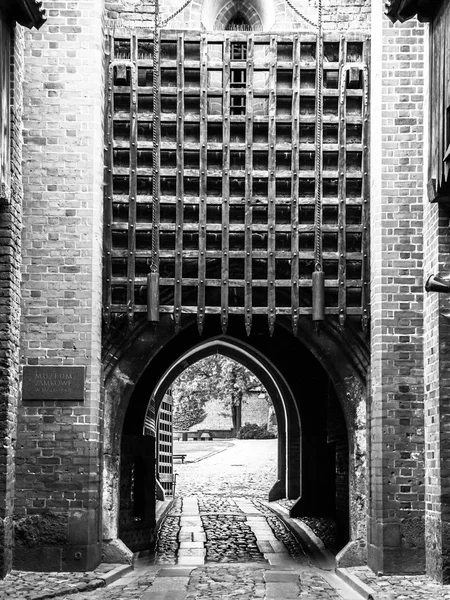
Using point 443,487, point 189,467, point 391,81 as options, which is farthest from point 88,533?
point 189,467

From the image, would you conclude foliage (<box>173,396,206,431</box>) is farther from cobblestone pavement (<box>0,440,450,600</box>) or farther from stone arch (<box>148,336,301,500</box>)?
cobblestone pavement (<box>0,440,450,600</box>)

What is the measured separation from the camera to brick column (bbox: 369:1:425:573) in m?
10.1

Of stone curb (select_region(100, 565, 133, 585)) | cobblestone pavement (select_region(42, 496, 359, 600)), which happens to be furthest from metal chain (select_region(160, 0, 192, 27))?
cobblestone pavement (select_region(42, 496, 359, 600))

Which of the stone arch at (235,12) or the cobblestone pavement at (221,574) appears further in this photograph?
the stone arch at (235,12)

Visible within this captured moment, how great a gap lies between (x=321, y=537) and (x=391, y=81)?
6.55m

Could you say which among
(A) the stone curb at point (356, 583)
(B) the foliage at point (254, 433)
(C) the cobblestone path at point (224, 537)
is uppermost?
(B) the foliage at point (254, 433)

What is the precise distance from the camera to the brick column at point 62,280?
9938 millimetres

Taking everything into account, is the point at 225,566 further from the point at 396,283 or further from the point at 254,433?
the point at 254,433

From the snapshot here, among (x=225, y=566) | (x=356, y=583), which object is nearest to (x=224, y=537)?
(x=225, y=566)

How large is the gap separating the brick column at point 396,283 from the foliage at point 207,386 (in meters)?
31.6

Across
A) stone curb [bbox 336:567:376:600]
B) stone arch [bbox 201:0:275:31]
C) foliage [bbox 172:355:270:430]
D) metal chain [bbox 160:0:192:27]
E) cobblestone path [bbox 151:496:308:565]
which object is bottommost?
cobblestone path [bbox 151:496:308:565]

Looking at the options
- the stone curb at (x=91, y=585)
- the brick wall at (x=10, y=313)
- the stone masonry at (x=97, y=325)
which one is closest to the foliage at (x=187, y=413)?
the stone masonry at (x=97, y=325)

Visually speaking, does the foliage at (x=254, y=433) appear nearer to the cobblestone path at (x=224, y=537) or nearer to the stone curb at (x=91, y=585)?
the cobblestone path at (x=224, y=537)

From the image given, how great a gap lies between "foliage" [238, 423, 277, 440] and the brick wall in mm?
30707
